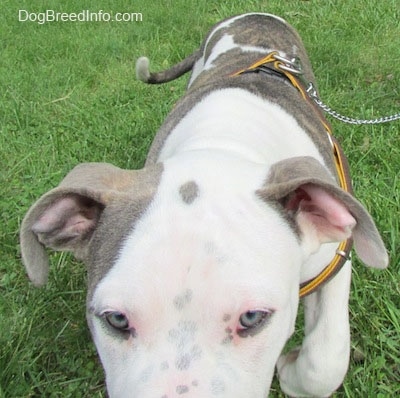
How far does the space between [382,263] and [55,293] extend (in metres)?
1.81

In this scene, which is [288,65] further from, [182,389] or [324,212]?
[182,389]

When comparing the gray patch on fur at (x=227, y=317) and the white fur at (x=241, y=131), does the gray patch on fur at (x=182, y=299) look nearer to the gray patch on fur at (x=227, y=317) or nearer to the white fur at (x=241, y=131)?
the gray patch on fur at (x=227, y=317)

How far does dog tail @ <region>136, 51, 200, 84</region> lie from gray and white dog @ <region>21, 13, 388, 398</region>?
7.47 ft

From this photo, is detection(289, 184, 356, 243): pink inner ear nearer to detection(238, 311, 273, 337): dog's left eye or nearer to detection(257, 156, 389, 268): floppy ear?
detection(257, 156, 389, 268): floppy ear

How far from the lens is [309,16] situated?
21.9 feet

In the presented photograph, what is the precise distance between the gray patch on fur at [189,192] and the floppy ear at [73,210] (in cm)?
11

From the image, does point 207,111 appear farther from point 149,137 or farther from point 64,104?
point 64,104

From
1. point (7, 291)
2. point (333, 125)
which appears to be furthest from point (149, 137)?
point (7, 291)

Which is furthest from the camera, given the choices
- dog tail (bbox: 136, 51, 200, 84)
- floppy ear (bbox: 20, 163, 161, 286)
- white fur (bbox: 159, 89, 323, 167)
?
dog tail (bbox: 136, 51, 200, 84)

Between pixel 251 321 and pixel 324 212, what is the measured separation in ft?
1.71

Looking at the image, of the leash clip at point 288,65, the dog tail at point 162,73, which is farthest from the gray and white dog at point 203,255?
the dog tail at point 162,73

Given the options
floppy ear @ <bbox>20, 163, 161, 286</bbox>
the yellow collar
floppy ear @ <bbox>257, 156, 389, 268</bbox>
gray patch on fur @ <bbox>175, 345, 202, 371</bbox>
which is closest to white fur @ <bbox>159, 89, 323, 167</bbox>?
the yellow collar

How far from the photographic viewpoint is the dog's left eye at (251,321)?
6.57 ft

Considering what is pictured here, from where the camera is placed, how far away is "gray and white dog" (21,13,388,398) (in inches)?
77.0
